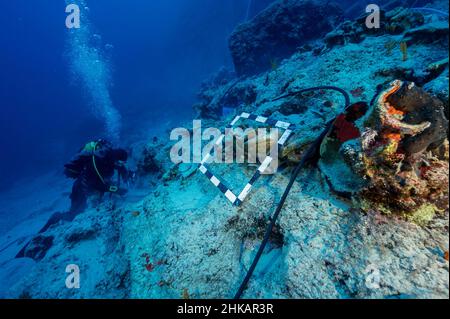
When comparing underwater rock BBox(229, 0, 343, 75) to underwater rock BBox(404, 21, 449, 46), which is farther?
underwater rock BBox(229, 0, 343, 75)

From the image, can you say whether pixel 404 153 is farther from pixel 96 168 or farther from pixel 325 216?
pixel 96 168

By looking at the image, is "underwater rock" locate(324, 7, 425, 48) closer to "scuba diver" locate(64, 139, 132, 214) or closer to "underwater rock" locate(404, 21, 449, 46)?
"underwater rock" locate(404, 21, 449, 46)

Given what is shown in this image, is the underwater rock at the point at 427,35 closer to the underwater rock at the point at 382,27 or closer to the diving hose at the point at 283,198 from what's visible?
the underwater rock at the point at 382,27

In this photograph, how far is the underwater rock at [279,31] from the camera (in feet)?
31.2

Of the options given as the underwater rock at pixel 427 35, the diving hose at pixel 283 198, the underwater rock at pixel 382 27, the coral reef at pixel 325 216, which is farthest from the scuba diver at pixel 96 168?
the underwater rock at pixel 427 35

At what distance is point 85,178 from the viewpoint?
6.44 metres

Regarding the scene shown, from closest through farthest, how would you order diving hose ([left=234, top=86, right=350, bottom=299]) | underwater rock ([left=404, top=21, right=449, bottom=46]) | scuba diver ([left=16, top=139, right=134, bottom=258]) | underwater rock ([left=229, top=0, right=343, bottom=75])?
diving hose ([left=234, top=86, right=350, bottom=299])
underwater rock ([left=404, top=21, right=449, bottom=46])
scuba diver ([left=16, top=139, right=134, bottom=258])
underwater rock ([left=229, top=0, right=343, bottom=75])

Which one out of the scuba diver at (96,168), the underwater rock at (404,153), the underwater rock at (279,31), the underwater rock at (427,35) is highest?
the underwater rock at (279,31)

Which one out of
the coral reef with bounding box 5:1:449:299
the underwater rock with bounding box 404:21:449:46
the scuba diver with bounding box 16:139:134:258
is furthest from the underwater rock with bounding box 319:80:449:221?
the scuba diver with bounding box 16:139:134:258

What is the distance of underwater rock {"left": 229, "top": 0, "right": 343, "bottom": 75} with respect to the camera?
9.52 metres

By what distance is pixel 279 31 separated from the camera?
10.0 meters

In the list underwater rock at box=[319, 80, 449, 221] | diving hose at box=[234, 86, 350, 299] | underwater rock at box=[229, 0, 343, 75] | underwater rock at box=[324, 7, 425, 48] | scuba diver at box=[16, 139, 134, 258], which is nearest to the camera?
underwater rock at box=[319, 80, 449, 221]
